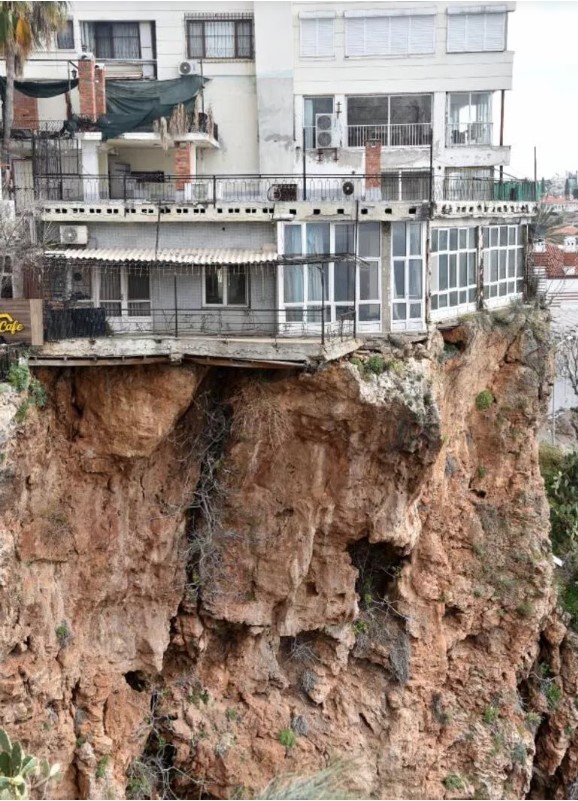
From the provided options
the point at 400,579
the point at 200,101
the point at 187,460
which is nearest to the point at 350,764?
the point at 400,579

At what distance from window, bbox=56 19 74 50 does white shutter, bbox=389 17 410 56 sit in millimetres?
8161

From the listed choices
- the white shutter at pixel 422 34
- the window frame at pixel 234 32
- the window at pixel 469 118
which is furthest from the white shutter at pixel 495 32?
the window frame at pixel 234 32

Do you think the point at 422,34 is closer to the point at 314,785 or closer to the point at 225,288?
the point at 225,288

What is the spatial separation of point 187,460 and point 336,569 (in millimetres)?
4368

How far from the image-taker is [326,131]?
26.1 m

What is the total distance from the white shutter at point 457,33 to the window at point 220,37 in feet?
16.9

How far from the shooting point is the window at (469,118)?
2634 cm

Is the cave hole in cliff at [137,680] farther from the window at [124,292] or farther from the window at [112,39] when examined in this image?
the window at [112,39]

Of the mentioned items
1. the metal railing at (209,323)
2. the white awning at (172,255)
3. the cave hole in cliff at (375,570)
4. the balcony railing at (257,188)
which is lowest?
the cave hole in cliff at (375,570)

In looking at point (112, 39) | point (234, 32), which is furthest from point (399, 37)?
point (112, 39)

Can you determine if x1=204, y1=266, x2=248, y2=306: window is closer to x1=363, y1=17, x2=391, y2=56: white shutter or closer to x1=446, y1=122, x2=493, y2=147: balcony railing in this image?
x1=363, y1=17, x2=391, y2=56: white shutter

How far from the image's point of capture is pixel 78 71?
2430 centimetres

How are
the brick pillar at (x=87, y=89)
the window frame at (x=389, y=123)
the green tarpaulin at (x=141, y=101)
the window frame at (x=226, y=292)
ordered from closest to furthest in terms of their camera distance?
the window frame at (x=226, y=292), the brick pillar at (x=87, y=89), the green tarpaulin at (x=141, y=101), the window frame at (x=389, y=123)

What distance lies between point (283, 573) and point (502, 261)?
1024 cm
